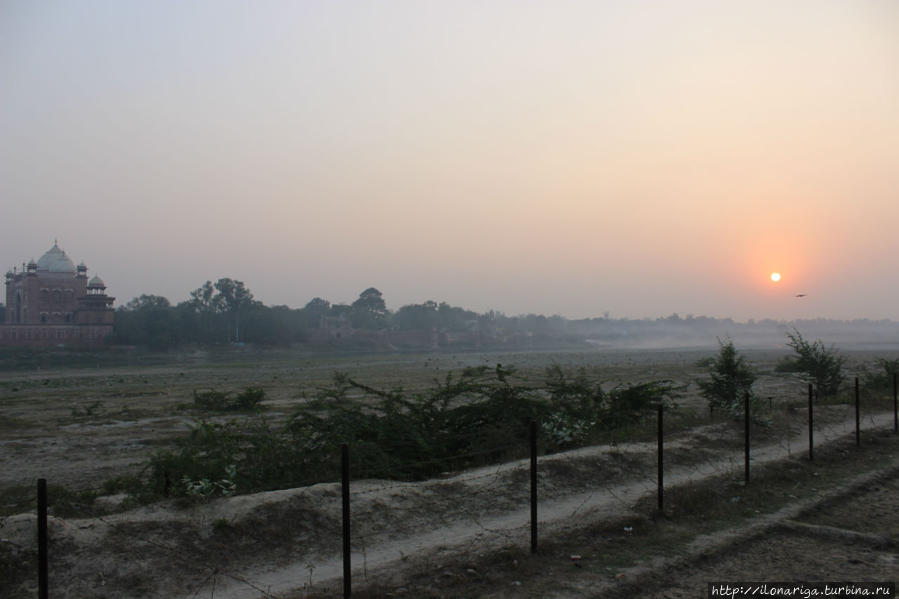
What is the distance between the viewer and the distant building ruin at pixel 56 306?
81.1 meters

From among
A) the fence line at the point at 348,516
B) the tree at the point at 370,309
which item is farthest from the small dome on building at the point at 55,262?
the fence line at the point at 348,516

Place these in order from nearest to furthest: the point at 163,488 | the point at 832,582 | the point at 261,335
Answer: the point at 832,582 < the point at 163,488 < the point at 261,335

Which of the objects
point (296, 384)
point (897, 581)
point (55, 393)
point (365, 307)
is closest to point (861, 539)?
point (897, 581)

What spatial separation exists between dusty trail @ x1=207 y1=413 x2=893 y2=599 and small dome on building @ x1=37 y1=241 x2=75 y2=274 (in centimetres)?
10225

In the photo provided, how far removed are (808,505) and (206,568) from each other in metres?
8.78

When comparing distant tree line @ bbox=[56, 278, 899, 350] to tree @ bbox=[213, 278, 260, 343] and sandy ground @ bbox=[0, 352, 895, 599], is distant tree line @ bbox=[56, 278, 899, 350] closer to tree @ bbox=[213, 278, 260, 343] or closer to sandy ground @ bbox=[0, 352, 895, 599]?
tree @ bbox=[213, 278, 260, 343]

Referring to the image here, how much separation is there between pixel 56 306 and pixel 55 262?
9.45m

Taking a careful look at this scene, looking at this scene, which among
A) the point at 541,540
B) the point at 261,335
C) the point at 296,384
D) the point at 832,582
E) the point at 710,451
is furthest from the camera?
the point at 261,335

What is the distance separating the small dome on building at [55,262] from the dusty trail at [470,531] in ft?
335

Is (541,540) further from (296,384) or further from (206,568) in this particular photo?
(296,384)

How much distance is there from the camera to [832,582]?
676 cm

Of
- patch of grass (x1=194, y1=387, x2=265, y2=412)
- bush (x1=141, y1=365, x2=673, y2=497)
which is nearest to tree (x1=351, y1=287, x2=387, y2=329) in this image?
patch of grass (x1=194, y1=387, x2=265, y2=412)

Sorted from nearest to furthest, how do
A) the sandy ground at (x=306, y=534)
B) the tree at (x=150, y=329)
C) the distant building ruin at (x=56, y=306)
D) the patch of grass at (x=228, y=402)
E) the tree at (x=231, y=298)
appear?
1. the sandy ground at (x=306, y=534)
2. the patch of grass at (x=228, y=402)
3. the distant building ruin at (x=56, y=306)
4. the tree at (x=150, y=329)
5. the tree at (x=231, y=298)

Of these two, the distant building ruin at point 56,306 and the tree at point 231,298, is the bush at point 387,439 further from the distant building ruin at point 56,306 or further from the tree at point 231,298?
the tree at point 231,298
